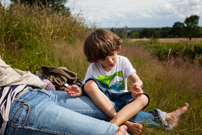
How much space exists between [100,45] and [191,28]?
159 feet

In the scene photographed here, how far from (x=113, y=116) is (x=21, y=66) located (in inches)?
86.6

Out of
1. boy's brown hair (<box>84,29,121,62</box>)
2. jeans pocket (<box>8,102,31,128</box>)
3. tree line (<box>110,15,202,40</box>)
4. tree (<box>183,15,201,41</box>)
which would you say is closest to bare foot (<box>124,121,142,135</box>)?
boy's brown hair (<box>84,29,121,62</box>)

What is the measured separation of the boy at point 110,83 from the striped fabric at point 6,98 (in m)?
0.51

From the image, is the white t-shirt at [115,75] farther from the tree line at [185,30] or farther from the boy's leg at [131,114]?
the tree line at [185,30]

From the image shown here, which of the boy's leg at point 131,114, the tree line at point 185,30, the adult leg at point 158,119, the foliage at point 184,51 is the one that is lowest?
the adult leg at point 158,119

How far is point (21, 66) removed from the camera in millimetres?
3070

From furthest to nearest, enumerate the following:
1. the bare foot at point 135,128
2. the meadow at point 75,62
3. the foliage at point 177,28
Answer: the foliage at point 177,28
the meadow at point 75,62
the bare foot at point 135,128

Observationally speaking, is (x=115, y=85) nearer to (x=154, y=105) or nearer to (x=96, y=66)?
(x=96, y=66)

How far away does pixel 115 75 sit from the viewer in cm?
190

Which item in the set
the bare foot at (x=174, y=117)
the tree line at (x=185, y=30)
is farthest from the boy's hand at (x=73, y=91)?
the tree line at (x=185, y=30)

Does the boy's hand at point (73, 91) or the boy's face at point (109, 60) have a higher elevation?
the boy's face at point (109, 60)

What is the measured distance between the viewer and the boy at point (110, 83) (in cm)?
158

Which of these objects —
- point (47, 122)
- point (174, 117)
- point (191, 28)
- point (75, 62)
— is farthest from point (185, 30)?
point (47, 122)

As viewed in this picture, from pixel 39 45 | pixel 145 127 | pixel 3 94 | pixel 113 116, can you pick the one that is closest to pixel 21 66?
pixel 39 45
